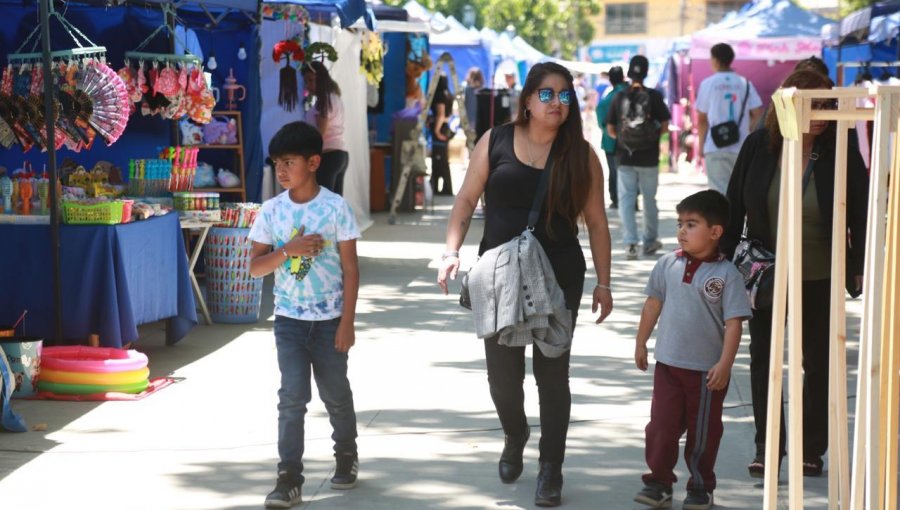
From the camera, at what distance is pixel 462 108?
1814 cm

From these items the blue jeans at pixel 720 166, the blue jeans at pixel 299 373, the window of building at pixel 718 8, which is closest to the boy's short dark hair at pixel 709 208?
the blue jeans at pixel 299 373

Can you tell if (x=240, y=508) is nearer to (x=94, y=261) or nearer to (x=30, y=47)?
(x=94, y=261)

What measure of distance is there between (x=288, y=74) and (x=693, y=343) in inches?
318

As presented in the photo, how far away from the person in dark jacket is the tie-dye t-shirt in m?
1.60

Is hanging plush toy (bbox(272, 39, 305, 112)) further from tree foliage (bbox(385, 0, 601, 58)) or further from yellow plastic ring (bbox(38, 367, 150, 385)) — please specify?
tree foliage (bbox(385, 0, 601, 58))

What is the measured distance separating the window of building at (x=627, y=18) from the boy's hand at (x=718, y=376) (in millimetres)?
77888

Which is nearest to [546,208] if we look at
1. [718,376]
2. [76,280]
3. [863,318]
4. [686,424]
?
[718,376]

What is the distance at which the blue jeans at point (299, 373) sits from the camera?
5379 millimetres

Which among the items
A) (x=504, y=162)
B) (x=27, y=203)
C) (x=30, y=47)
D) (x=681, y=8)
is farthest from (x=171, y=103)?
(x=681, y=8)

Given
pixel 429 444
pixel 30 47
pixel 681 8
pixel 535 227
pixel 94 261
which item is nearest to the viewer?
pixel 535 227

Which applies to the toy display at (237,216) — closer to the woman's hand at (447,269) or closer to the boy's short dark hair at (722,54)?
the woman's hand at (447,269)

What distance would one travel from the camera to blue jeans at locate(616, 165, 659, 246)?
44.1 feet

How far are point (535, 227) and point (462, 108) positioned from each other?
13.0m

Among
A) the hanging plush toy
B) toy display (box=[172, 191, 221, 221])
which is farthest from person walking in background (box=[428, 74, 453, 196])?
toy display (box=[172, 191, 221, 221])
